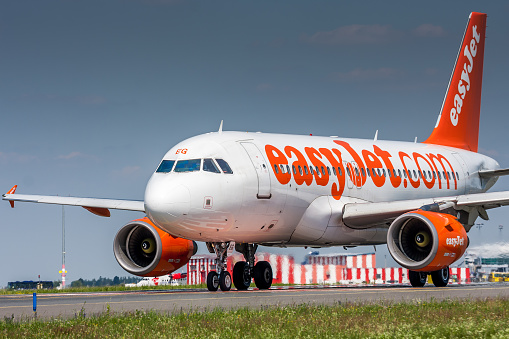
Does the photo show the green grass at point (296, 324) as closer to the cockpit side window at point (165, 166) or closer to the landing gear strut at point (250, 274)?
the cockpit side window at point (165, 166)

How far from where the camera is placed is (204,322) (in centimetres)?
1355

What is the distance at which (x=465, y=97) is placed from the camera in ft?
125

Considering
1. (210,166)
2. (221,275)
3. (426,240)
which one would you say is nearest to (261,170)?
(210,166)

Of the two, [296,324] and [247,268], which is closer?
[296,324]

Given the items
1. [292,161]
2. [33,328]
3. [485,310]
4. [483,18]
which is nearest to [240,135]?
[292,161]

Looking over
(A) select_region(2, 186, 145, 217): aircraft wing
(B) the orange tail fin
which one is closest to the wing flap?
(B) the orange tail fin

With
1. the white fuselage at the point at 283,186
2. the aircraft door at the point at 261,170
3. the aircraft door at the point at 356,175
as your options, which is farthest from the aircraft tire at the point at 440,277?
the aircraft door at the point at 261,170

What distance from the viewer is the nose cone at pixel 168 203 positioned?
72.7ft

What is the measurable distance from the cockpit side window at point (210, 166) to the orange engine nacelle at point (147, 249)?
388 cm

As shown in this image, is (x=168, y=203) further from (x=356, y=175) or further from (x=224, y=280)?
(x=356, y=175)

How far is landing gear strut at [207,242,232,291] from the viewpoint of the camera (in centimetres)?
2366

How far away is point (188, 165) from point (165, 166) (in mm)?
749

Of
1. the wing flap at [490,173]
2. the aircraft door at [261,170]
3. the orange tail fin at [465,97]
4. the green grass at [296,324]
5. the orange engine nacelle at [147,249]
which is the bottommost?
the green grass at [296,324]

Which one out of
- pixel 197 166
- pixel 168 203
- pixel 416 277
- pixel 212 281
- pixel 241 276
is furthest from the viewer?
pixel 416 277
